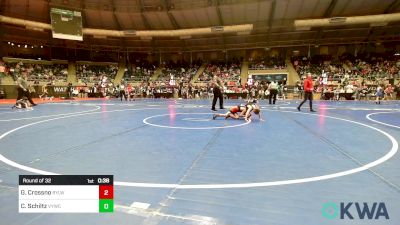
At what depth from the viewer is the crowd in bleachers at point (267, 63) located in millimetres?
36256

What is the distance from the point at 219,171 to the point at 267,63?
35.0 meters

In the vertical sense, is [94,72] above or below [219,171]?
above

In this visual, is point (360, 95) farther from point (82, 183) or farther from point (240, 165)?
point (82, 183)

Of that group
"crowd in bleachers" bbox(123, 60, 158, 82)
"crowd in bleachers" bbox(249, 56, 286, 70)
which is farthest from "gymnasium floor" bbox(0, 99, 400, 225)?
"crowd in bleachers" bbox(123, 60, 158, 82)

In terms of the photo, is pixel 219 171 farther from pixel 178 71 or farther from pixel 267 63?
pixel 178 71

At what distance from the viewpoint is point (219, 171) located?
4090 millimetres

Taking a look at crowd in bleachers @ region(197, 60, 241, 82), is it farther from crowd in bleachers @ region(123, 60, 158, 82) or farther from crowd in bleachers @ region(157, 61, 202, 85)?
crowd in bleachers @ region(123, 60, 158, 82)

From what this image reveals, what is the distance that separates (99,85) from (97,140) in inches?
1256

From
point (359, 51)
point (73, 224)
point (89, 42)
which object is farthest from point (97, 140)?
point (359, 51)
